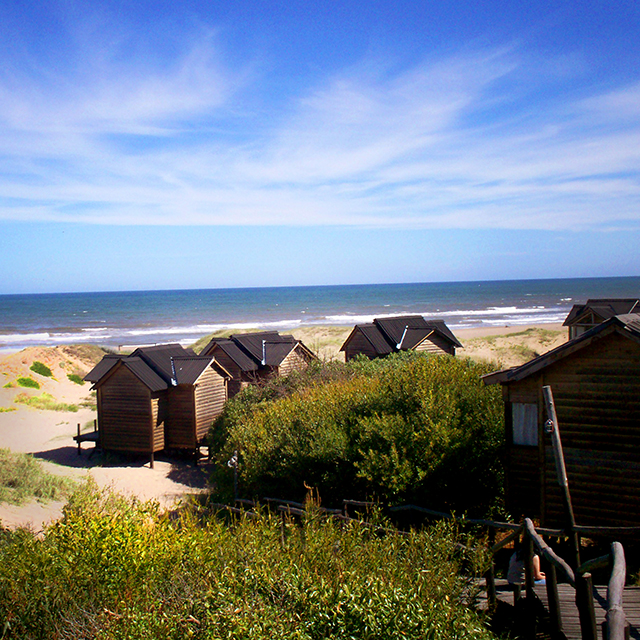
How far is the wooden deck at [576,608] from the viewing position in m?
6.42

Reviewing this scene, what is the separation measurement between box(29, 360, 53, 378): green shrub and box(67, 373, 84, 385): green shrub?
4.47ft

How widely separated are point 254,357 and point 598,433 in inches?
760

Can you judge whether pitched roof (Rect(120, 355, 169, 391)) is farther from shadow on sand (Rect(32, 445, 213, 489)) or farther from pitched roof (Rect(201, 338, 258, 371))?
pitched roof (Rect(201, 338, 258, 371))

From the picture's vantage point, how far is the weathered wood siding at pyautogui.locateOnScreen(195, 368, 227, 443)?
79.0 feet

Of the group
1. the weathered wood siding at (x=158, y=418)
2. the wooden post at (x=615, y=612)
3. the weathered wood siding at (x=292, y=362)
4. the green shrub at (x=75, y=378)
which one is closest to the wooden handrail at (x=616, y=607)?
the wooden post at (x=615, y=612)

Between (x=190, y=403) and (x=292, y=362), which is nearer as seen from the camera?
(x=190, y=403)

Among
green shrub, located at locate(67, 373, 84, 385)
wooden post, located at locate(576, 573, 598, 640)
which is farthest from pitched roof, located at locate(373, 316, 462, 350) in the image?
wooden post, located at locate(576, 573, 598, 640)

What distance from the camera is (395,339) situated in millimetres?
29672

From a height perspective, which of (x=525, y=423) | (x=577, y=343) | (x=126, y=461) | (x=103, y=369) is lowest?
(x=126, y=461)

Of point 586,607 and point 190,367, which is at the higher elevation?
point 586,607

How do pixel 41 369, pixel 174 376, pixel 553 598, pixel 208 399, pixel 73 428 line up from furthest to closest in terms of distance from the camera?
1. pixel 41 369
2. pixel 73 428
3. pixel 208 399
4. pixel 174 376
5. pixel 553 598

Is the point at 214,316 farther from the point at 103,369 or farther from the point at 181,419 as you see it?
the point at 181,419

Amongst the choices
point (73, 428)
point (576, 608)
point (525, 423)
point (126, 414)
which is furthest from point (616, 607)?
point (73, 428)

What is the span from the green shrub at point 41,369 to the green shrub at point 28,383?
3483 millimetres
